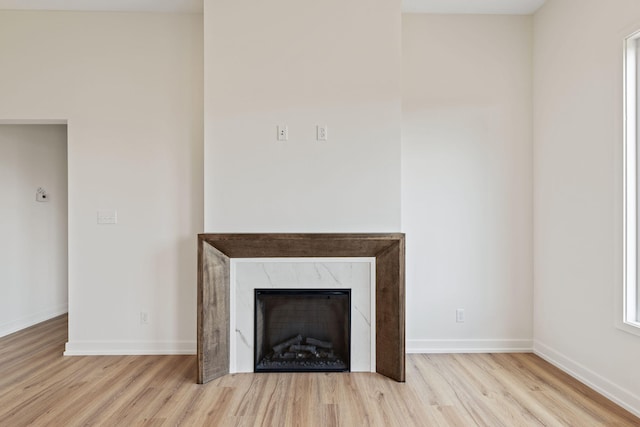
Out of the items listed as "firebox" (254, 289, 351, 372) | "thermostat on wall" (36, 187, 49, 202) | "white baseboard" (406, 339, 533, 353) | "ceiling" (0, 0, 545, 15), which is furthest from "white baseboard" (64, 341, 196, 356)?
"ceiling" (0, 0, 545, 15)

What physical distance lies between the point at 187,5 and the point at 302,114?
1.42m

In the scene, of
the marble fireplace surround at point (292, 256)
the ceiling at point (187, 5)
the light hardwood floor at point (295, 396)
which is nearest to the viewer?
the light hardwood floor at point (295, 396)

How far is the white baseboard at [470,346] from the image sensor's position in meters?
3.22

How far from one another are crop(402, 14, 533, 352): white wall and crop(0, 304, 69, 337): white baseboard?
393cm

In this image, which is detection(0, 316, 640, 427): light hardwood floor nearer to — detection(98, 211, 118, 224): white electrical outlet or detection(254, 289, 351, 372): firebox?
detection(254, 289, 351, 372): firebox

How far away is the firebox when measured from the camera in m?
2.83

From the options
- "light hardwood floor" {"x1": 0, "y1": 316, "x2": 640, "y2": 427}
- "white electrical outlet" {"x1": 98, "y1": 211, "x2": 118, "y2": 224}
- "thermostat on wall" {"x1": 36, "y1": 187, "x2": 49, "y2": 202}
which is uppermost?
"thermostat on wall" {"x1": 36, "y1": 187, "x2": 49, "y2": 202}

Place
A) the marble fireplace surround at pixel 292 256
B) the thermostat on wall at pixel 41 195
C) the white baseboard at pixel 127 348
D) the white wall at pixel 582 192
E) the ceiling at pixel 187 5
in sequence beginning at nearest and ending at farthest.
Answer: the white wall at pixel 582 192
the marble fireplace surround at pixel 292 256
the ceiling at pixel 187 5
the white baseboard at pixel 127 348
the thermostat on wall at pixel 41 195

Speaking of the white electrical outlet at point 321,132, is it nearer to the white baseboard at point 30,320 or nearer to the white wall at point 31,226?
the white wall at point 31,226

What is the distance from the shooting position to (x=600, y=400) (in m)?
2.38

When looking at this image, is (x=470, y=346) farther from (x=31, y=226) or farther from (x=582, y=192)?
(x=31, y=226)

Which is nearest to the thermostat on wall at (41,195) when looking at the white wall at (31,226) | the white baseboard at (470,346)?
the white wall at (31,226)

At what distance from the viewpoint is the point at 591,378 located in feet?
8.38

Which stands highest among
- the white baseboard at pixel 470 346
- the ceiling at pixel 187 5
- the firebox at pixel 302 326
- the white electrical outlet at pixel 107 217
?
the ceiling at pixel 187 5
